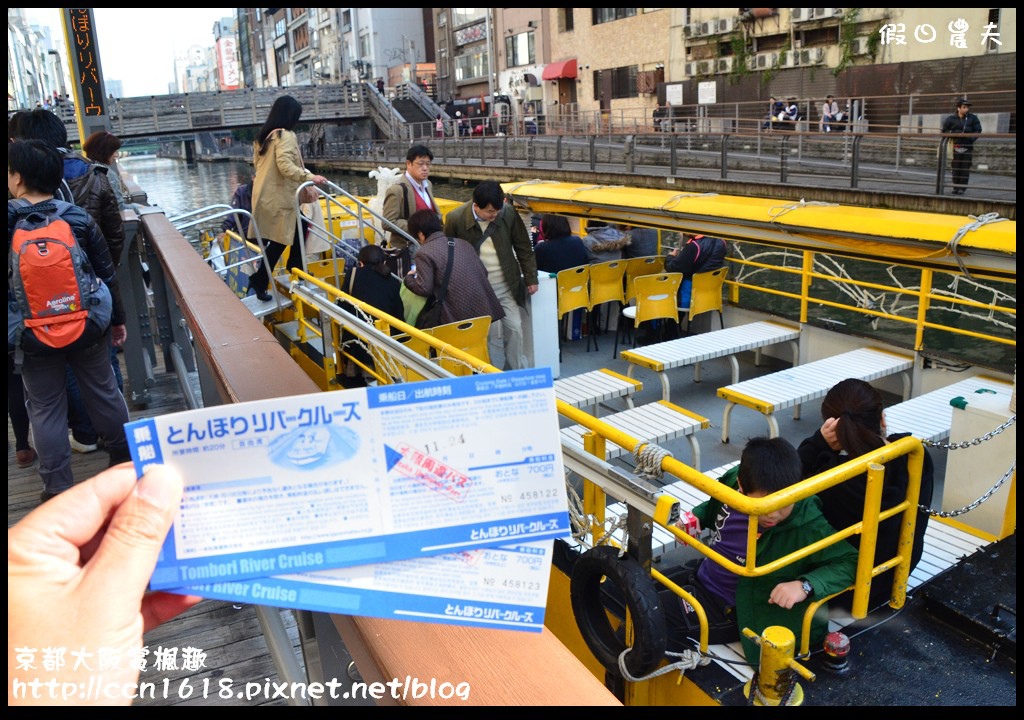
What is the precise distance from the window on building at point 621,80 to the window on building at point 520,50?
6.84m

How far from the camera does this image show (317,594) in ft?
3.50

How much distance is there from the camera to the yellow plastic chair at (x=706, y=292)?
280 inches

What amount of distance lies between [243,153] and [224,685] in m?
75.2

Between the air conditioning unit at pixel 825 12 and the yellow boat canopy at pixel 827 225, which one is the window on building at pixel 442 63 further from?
the yellow boat canopy at pixel 827 225

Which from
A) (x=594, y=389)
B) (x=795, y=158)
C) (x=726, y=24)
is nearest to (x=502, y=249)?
(x=594, y=389)

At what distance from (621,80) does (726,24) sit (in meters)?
7.18

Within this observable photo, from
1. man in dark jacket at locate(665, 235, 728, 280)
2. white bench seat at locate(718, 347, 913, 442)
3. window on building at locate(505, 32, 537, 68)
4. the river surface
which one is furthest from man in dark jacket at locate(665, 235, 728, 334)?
window on building at locate(505, 32, 537, 68)

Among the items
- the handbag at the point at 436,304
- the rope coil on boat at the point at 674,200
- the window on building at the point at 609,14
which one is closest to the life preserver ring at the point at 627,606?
the handbag at the point at 436,304

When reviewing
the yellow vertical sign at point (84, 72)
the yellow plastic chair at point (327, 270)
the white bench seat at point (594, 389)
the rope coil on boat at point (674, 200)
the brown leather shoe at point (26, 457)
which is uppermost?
the yellow vertical sign at point (84, 72)

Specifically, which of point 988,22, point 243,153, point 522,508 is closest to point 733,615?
point 522,508

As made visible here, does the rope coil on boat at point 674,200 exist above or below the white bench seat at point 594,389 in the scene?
above

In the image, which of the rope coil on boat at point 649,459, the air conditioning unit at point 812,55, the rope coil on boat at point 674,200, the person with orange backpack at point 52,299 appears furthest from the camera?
the air conditioning unit at point 812,55

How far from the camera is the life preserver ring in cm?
255

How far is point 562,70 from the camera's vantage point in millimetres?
39938
